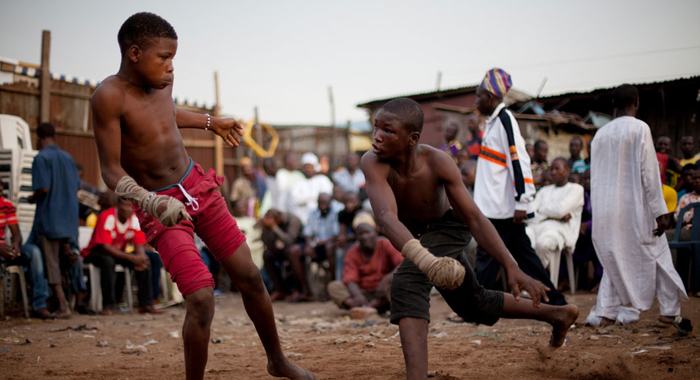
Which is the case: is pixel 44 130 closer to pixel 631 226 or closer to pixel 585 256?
pixel 631 226

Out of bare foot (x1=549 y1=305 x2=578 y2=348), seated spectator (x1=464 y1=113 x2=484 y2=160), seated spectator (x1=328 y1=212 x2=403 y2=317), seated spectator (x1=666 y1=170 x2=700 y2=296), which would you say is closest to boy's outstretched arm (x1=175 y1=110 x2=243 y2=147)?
bare foot (x1=549 y1=305 x2=578 y2=348)

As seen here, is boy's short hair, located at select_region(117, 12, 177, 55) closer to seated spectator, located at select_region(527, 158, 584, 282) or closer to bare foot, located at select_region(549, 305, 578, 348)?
bare foot, located at select_region(549, 305, 578, 348)

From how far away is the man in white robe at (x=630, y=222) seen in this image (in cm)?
514

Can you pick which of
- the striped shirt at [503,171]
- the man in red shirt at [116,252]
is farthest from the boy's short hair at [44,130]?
the striped shirt at [503,171]

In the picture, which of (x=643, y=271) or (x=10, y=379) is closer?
(x=10, y=379)

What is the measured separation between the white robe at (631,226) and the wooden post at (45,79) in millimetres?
9537

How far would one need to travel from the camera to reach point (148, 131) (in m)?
3.15

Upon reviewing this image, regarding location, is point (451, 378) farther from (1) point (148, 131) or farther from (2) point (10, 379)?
(2) point (10, 379)

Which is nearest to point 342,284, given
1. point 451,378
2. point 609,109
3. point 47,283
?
point 47,283

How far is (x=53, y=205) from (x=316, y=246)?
3.95 metres

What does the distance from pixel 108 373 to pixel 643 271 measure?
176 inches

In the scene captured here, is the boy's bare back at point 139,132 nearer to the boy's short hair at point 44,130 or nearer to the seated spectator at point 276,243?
the boy's short hair at point 44,130

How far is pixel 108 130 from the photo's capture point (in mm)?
2992

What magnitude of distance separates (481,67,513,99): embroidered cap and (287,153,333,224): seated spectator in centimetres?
532
